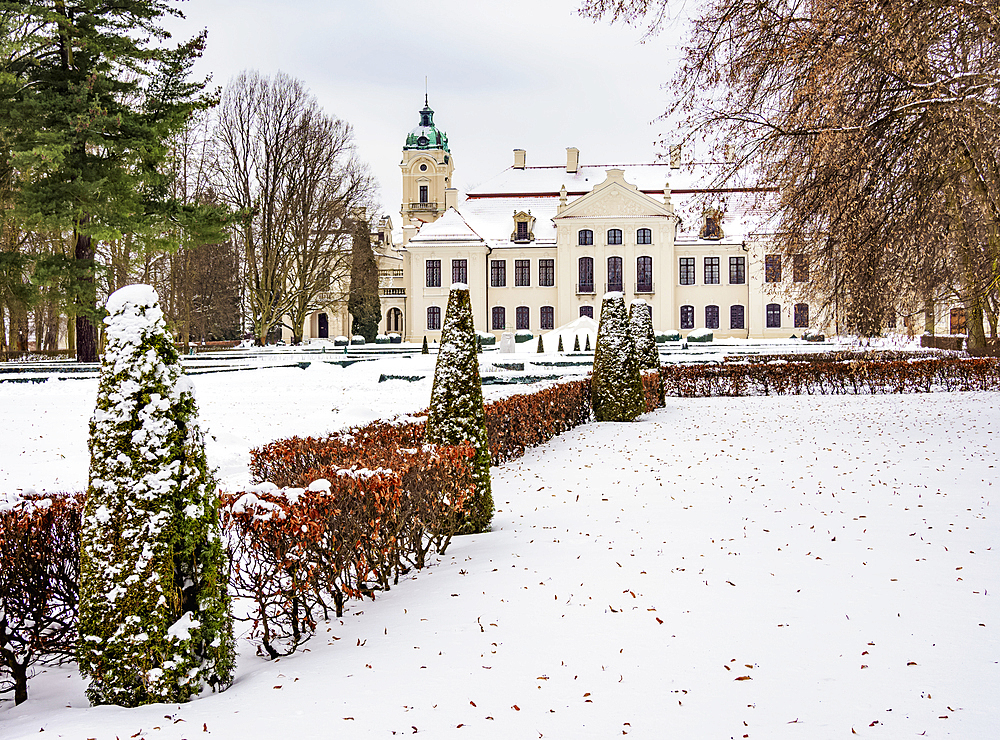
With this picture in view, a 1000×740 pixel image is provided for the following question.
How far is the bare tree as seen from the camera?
8398 mm

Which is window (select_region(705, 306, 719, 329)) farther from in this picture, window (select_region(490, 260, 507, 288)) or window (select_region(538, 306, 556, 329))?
window (select_region(490, 260, 507, 288))

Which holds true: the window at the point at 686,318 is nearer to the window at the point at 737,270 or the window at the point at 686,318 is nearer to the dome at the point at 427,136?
the window at the point at 737,270

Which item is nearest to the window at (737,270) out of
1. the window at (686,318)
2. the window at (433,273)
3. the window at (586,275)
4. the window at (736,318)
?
the window at (736,318)

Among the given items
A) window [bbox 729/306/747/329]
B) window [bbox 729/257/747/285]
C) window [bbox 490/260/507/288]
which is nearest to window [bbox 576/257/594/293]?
window [bbox 490/260/507/288]

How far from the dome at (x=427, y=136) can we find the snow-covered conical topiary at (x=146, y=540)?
63420 mm

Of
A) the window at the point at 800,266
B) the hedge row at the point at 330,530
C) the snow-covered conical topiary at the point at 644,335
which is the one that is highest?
the window at the point at 800,266

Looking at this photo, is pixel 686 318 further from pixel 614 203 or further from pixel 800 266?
pixel 800 266

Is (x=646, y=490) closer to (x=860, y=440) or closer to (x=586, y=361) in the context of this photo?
(x=860, y=440)

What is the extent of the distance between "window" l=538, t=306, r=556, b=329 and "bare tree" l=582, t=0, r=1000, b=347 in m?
40.1

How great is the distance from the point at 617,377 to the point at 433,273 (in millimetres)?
39028

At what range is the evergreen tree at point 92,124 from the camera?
17094 millimetres

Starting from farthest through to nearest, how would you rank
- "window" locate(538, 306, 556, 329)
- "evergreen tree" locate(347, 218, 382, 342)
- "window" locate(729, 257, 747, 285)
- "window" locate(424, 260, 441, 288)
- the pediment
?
"window" locate(538, 306, 556, 329), "window" locate(424, 260, 441, 288), "window" locate(729, 257, 747, 285), the pediment, "evergreen tree" locate(347, 218, 382, 342)

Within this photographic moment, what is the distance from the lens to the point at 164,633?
3.49 m

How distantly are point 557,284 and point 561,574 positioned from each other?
A: 46.8 metres
